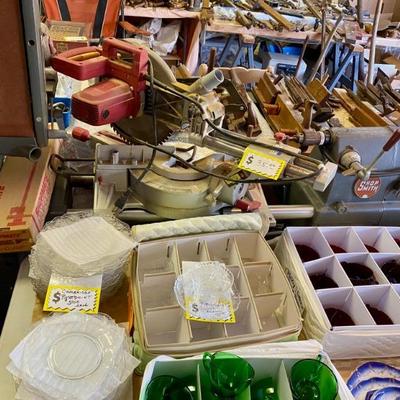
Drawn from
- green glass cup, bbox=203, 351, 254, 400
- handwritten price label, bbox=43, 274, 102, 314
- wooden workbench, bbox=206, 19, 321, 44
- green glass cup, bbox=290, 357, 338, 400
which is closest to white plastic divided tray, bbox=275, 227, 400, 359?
green glass cup, bbox=290, 357, 338, 400

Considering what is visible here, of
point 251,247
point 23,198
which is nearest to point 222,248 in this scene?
point 251,247

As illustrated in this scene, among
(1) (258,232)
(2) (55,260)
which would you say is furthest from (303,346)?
(2) (55,260)

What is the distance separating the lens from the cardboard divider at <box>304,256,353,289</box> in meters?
1.18

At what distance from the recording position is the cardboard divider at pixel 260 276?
44.1 inches

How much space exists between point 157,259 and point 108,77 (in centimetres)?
50

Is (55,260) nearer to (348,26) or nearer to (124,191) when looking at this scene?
(124,191)

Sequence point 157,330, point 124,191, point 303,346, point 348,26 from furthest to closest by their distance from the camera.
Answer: point 348,26 → point 124,191 → point 157,330 → point 303,346

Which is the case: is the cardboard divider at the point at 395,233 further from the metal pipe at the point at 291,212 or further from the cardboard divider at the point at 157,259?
the cardboard divider at the point at 157,259

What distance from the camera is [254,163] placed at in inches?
43.9

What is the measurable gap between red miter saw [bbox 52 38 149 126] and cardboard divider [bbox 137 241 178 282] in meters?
0.35

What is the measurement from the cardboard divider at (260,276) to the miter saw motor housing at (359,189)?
35cm

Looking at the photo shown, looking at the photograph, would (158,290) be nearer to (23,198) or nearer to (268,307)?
(268,307)

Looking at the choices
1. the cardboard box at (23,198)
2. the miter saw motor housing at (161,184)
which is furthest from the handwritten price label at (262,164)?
the cardboard box at (23,198)

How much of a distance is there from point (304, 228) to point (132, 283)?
0.55 metres
